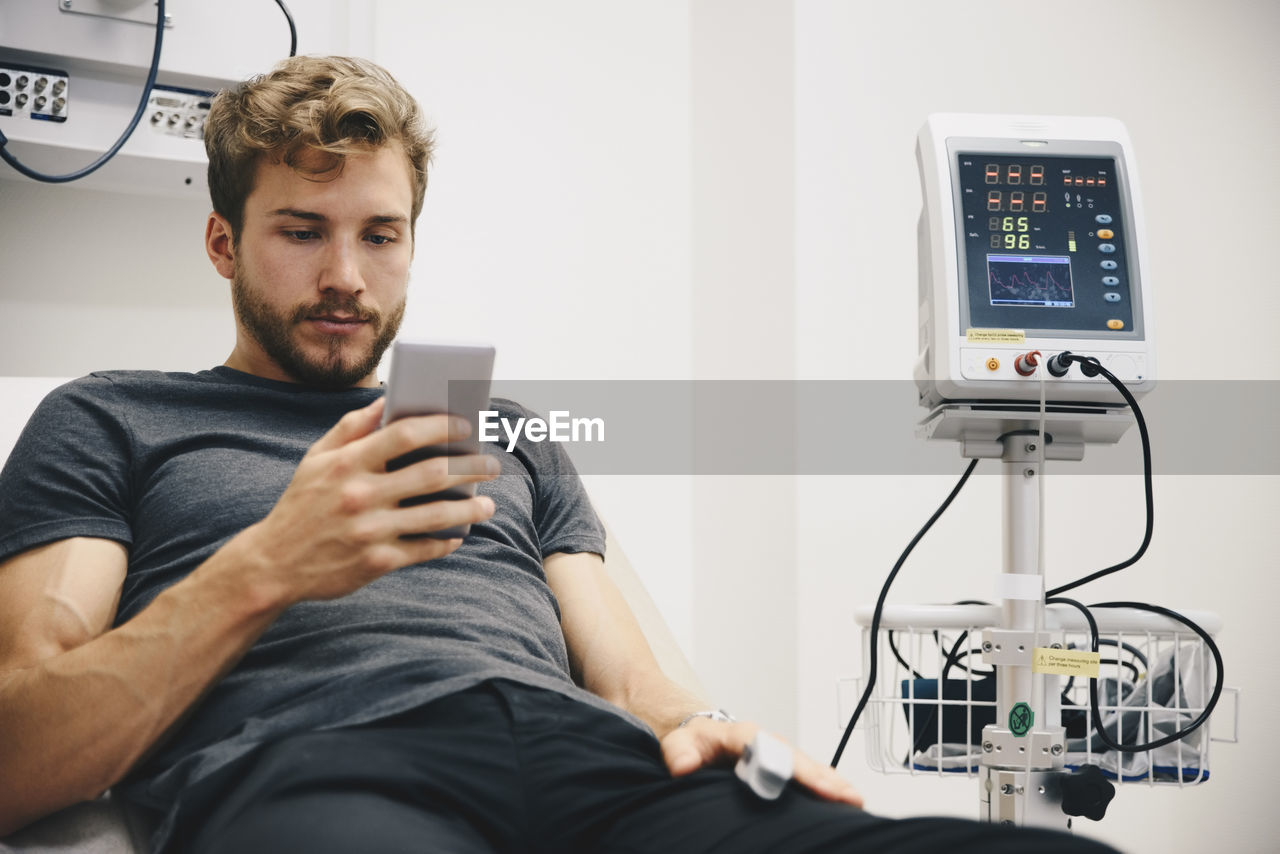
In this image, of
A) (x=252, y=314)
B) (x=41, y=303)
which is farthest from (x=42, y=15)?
(x=252, y=314)

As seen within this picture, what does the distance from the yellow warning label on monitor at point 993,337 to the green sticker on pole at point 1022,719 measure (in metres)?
0.42

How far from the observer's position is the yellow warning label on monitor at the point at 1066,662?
3.89 feet

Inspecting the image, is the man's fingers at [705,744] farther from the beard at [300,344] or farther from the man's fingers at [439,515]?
the beard at [300,344]

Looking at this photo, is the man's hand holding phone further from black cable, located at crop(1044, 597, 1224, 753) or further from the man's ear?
black cable, located at crop(1044, 597, 1224, 753)

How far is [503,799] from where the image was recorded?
80cm

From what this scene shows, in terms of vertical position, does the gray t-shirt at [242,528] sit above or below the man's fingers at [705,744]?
above

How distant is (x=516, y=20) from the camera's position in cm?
202

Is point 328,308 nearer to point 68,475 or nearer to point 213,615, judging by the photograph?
point 68,475

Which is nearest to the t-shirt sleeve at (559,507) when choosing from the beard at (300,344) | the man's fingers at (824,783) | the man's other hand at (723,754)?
the beard at (300,344)

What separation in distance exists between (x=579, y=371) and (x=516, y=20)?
2.21 ft

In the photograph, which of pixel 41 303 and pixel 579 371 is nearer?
pixel 41 303

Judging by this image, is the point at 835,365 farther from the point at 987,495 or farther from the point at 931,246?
the point at 931,246

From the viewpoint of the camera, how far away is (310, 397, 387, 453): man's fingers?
81cm

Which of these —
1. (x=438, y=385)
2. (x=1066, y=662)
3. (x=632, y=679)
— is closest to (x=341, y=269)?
(x=438, y=385)
